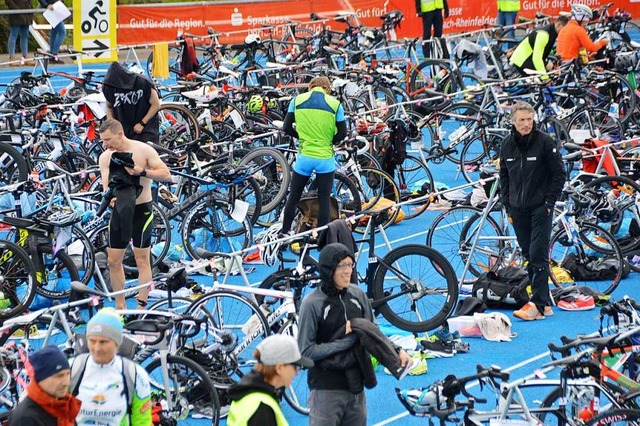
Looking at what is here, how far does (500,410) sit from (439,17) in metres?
16.7

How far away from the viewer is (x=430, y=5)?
2270 cm

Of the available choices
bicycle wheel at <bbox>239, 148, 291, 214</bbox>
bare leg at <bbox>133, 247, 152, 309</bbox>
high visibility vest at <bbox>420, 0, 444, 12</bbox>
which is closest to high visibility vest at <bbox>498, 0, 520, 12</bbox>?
high visibility vest at <bbox>420, 0, 444, 12</bbox>

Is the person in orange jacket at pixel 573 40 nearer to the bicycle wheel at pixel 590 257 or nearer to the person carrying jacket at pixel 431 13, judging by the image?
the person carrying jacket at pixel 431 13

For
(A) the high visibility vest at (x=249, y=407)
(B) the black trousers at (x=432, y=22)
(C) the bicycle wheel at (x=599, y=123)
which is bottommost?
(A) the high visibility vest at (x=249, y=407)

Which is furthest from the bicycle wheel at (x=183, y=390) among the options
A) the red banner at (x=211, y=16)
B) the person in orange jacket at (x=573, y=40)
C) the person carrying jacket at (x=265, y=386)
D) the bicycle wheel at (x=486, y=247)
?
the red banner at (x=211, y=16)

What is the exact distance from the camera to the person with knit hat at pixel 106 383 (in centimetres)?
642

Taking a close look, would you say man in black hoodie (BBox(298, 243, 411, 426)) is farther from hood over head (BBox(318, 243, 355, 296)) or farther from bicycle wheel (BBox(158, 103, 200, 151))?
bicycle wheel (BBox(158, 103, 200, 151))

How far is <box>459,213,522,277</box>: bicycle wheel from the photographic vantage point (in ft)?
38.1

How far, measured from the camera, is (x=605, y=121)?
16.5 metres

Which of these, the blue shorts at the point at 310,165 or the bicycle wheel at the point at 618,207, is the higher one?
the blue shorts at the point at 310,165

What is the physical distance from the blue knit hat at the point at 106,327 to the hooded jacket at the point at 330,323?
4.07 ft

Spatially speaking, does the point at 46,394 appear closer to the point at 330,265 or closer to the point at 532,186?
the point at 330,265

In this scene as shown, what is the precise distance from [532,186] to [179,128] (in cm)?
657

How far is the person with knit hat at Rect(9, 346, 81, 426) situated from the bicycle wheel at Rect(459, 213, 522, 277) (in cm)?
620
